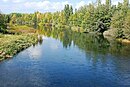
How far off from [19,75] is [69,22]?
149 m

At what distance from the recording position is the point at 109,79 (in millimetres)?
42281

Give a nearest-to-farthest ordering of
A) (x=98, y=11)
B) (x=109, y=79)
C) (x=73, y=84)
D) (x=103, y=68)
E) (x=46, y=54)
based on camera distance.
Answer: (x=73, y=84)
(x=109, y=79)
(x=103, y=68)
(x=46, y=54)
(x=98, y=11)

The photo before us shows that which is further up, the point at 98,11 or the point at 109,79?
the point at 98,11

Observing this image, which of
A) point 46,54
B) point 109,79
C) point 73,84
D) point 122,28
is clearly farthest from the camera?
point 122,28

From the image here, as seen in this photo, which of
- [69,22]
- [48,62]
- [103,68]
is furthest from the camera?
[69,22]

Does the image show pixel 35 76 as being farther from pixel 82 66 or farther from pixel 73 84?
pixel 82 66

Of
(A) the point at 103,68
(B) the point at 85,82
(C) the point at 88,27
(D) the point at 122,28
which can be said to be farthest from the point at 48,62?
(C) the point at 88,27

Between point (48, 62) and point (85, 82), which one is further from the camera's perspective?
point (48, 62)

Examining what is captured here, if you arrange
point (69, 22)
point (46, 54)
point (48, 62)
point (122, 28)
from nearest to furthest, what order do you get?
point (48, 62) → point (46, 54) → point (122, 28) → point (69, 22)

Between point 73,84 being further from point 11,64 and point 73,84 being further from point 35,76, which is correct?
point 11,64

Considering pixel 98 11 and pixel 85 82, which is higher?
pixel 98 11

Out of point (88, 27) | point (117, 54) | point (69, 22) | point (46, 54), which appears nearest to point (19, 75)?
point (46, 54)

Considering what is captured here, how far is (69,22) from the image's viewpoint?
190250 millimetres

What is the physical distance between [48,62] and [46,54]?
32.0ft
